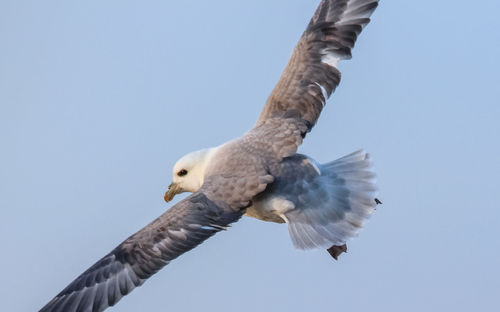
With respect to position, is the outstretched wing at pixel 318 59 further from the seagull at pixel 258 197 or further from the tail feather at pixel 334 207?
the tail feather at pixel 334 207

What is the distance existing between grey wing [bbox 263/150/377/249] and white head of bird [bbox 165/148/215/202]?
2.43ft

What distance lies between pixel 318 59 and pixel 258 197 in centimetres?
176

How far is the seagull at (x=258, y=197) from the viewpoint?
7.10 metres

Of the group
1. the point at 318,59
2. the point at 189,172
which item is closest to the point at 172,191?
the point at 189,172

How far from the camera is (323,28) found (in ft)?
28.6

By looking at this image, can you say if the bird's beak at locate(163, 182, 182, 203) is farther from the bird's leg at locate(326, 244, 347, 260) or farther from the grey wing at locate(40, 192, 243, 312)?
the bird's leg at locate(326, 244, 347, 260)

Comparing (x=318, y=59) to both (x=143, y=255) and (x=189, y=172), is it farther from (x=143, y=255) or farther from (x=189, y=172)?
(x=143, y=255)

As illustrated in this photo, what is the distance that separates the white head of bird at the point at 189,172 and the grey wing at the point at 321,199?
741mm

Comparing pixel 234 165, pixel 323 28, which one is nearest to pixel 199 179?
pixel 234 165

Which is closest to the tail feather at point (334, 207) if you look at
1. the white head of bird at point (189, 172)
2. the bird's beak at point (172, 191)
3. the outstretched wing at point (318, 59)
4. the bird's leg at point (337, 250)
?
the bird's leg at point (337, 250)

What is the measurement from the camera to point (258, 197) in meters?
7.32

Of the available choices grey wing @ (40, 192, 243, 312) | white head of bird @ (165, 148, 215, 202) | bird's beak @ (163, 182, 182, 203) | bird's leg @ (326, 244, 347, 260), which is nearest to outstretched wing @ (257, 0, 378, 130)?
white head of bird @ (165, 148, 215, 202)

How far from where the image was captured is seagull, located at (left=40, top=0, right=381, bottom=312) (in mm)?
7098

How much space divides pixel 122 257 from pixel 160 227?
1.15ft
